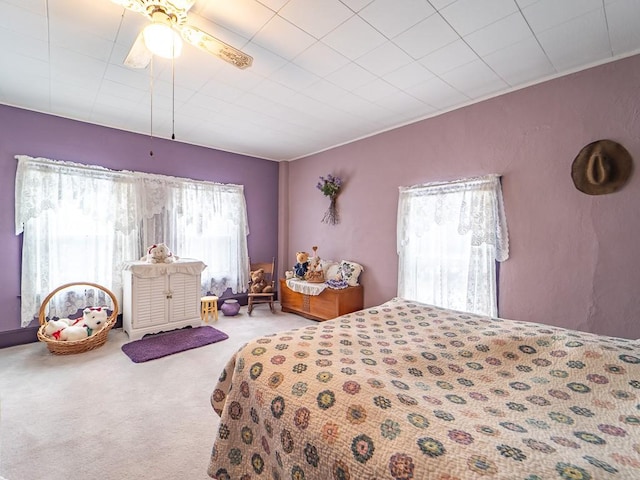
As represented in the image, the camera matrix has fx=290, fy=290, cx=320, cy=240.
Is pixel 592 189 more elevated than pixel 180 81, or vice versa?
pixel 180 81

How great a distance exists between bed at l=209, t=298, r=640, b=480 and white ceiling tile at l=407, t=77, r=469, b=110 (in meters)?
2.11

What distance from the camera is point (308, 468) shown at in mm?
907

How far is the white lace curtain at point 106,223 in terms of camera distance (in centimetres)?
307

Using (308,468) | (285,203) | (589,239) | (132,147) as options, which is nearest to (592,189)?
(589,239)

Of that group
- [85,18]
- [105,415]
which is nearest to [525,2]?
[85,18]

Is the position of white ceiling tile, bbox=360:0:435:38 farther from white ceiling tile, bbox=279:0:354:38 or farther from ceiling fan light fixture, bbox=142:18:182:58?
ceiling fan light fixture, bbox=142:18:182:58

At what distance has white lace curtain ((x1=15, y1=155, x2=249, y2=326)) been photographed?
3.07m

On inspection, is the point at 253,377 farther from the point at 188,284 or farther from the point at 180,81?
the point at 188,284

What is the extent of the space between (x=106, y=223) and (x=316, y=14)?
3327 mm

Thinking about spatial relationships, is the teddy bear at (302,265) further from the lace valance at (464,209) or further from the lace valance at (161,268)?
the lace valance at (464,209)

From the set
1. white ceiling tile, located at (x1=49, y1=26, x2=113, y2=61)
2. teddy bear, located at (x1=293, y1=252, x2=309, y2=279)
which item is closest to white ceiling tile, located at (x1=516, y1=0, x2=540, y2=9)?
white ceiling tile, located at (x1=49, y1=26, x2=113, y2=61)

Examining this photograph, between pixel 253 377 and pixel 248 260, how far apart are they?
12.0 feet

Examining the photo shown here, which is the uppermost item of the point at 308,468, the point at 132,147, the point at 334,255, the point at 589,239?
the point at 132,147

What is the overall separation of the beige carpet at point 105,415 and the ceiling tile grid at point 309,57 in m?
2.51
